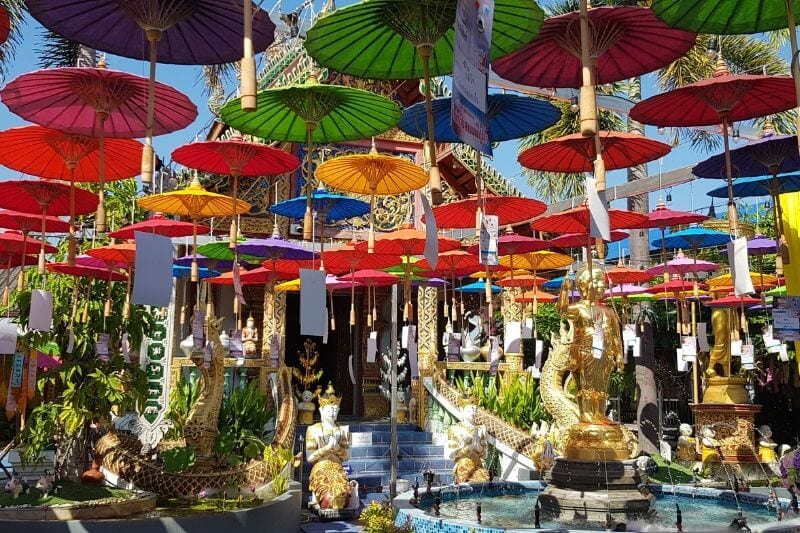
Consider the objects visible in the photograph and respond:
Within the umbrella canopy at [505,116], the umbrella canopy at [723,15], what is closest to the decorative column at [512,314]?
the umbrella canopy at [505,116]

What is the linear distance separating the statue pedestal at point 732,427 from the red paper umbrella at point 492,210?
6.19 m

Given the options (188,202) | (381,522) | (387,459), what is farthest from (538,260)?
(381,522)

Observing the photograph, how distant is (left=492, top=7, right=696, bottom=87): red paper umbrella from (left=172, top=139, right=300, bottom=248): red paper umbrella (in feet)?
8.33

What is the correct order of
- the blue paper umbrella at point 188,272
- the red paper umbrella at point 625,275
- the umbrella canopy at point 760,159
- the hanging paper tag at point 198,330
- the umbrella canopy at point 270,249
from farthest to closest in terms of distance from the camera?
the red paper umbrella at point 625,275 < the blue paper umbrella at point 188,272 < the umbrella canopy at point 270,249 < the hanging paper tag at point 198,330 < the umbrella canopy at point 760,159

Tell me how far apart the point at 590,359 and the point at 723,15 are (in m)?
4.20

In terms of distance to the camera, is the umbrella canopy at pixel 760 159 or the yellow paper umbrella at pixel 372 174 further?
the yellow paper umbrella at pixel 372 174

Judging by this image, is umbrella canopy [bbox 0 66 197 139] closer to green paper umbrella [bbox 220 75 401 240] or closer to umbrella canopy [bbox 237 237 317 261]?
green paper umbrella [bbox 220 75 401 240]

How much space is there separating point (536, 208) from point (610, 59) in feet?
15.5

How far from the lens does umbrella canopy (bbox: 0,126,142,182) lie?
23.3 ft

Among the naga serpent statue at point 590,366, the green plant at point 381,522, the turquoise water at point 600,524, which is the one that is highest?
the naga serpent statue at point 590,366

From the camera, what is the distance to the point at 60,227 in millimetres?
10242

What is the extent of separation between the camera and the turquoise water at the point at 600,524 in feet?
25.0

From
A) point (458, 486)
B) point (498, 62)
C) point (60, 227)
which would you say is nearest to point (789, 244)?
point (498, 62)

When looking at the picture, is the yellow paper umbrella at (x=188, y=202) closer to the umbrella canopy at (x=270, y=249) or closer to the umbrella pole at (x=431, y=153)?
the umbrella canopy at (x=270, y=249)
